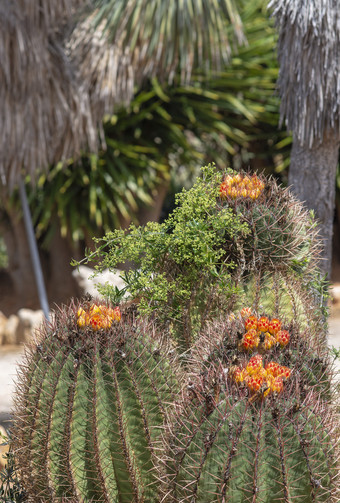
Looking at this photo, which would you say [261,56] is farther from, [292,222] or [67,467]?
[67,467]

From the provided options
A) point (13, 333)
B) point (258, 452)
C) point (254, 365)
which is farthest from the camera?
point (13, 333)

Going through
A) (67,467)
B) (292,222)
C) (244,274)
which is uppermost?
(292,222)

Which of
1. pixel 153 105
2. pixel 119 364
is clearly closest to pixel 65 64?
pixel 153 105

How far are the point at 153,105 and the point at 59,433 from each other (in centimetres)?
579

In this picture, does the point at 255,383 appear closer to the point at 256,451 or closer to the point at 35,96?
the point at 256,451

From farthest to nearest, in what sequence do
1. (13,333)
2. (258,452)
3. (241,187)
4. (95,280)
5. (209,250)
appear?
(13,333) < (95,280) < (241,187) < (209,250) < (258,452)

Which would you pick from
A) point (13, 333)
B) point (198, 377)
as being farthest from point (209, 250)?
point (13, 333)

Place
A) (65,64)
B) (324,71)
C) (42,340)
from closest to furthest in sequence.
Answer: (42,340)
(324,71)
(65,64)

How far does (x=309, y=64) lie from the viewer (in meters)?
3.38

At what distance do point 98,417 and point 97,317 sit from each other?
0.29 metres

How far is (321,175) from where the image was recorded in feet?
12.2

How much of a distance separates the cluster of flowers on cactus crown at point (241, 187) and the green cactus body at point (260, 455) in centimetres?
96

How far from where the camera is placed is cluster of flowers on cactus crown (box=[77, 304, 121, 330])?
1.73 meters

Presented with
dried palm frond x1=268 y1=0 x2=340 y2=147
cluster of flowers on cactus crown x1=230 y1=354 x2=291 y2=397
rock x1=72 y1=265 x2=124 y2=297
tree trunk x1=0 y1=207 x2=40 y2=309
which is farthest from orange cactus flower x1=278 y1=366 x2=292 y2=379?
tree trunk x1=0 y1=207 x2=40 y2=309
